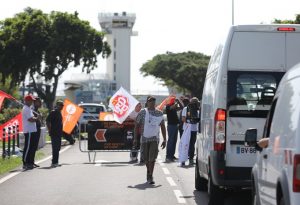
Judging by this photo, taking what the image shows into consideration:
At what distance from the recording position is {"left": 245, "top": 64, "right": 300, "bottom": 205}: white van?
6.57 metres

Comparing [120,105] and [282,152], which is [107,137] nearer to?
[120,105]

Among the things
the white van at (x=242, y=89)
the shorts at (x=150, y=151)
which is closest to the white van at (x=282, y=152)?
the white van at (x=242, y=89)

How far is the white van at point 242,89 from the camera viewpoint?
10906 mm

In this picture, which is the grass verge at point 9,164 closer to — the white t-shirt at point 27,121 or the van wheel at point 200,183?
A: the white t-shirt at point 27,121

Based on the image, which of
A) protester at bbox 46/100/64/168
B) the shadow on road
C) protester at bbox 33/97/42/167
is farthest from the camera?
protester at bbox 46/100/64/168

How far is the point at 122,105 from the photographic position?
23.2 meters

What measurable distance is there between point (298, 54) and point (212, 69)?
1.67 meters

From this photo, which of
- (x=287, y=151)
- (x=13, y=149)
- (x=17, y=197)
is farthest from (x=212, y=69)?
(x=13, y=149)

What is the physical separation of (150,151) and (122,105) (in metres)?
7.52

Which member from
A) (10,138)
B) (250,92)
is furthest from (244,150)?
(10,138)

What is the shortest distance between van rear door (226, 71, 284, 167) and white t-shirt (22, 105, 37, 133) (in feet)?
30.3

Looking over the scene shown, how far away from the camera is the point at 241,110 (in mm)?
11008

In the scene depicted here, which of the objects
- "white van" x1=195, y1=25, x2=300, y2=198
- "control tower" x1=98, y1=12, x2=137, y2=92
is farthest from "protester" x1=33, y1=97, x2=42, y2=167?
"control tower" x1=98, y1=12, x2=137, y2=92

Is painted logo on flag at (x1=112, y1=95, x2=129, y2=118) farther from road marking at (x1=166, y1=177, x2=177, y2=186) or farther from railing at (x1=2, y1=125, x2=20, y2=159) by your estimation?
road marking at (x1=166, y1=177, x2=177, y2=186)
